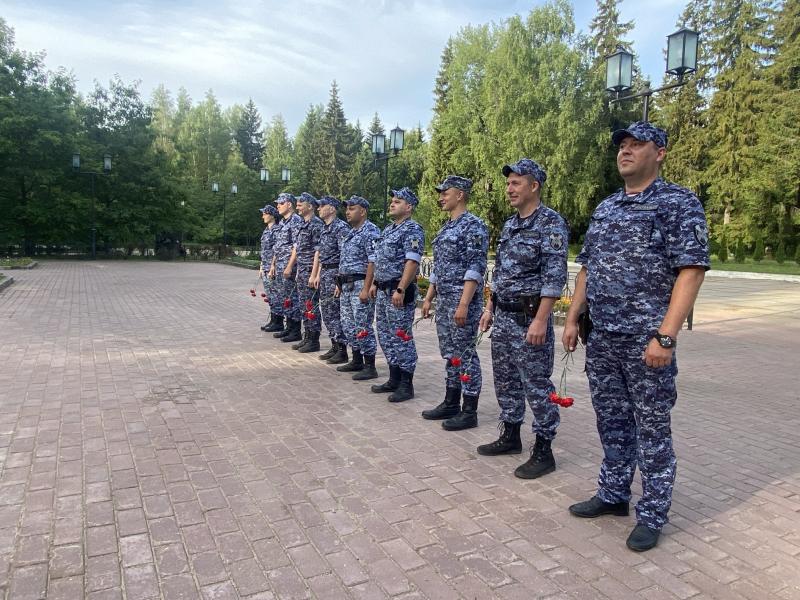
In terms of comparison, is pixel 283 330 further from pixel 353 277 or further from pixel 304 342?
pixel 353 277

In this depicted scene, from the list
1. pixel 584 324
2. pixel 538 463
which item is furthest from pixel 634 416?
pixel 538 463

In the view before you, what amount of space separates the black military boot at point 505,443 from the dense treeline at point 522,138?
92.1ft

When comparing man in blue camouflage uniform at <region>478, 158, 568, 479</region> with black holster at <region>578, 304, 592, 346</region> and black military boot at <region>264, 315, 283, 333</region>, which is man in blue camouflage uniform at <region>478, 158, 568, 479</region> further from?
black military boot at <region>264, 315, 283, 333</region>

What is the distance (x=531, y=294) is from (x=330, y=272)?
353 cm

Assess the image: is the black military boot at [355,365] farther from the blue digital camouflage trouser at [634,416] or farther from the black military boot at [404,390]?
the blue digital camouflage trouser at [634,416]

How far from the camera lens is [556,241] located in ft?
11.1

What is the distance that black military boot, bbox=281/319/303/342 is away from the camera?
26.1 feet

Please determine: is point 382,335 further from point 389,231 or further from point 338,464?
point 338,464

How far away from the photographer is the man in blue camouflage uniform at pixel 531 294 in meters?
3.38

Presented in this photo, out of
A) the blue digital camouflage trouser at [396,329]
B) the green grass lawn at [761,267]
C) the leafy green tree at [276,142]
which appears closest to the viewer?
the blue digital camouflage trouser at [396,329]

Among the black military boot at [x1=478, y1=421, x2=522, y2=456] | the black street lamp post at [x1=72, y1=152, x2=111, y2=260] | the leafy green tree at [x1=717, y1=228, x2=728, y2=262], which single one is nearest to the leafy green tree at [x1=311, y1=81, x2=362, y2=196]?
the black street lamp post at [x1=72, y1=152, x2=111, y2=260]

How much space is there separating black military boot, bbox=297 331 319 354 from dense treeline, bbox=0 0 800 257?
24.3 meters

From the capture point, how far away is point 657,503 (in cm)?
270

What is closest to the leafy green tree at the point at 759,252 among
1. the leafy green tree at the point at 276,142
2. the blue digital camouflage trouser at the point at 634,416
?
the blue digital camouflage trouser at the point at 634,416
